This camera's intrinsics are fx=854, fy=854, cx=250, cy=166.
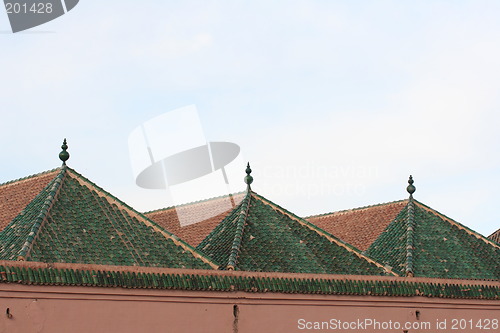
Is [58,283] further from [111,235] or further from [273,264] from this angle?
[273,264]

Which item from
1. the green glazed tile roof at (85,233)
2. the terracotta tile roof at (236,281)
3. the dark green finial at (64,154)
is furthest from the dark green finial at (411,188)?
the dark green finial at (64,154)

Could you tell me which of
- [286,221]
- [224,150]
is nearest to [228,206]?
[224,150]

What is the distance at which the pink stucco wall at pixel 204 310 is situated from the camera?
11414 mm

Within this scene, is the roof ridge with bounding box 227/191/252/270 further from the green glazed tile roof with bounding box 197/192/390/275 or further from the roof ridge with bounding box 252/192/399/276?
the roof ridge with bounding box 252/192/399/276

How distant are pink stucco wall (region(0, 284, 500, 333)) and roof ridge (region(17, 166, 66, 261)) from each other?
22.9 inches

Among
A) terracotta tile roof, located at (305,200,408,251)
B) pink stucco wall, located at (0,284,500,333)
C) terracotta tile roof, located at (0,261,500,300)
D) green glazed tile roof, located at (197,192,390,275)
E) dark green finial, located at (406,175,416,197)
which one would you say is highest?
dark green finial, located at (406,175,416,197)

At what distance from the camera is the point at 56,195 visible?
13133mm

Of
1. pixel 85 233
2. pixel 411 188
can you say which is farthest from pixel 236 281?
pixel 411 188

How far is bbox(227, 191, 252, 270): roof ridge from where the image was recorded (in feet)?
44.1

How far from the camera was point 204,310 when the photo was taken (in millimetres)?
12672

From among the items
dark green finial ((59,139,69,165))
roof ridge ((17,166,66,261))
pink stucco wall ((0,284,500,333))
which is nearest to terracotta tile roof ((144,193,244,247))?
pink stucco wall ((0,284,500,333))

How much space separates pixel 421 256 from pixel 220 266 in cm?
434

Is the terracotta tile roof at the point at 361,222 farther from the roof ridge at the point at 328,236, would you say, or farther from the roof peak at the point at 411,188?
the roof ridge at the point at 328,236

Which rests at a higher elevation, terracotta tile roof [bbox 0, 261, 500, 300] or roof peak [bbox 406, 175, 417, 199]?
roof peak [bbox 406, 175, 417, 199]
